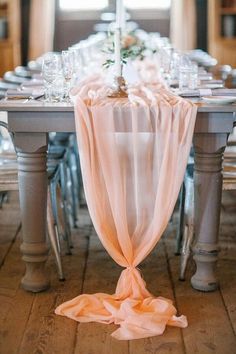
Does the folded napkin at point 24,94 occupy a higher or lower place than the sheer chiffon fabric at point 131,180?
higher

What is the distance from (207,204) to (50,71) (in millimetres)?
947

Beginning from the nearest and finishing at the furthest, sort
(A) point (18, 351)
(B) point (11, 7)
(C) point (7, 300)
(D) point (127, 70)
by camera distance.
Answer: (A) point (18, 351)
(C) point (7, 300)
(D) point (127, 70)
(B) point (11, 7)

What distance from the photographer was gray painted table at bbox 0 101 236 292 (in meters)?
2.64

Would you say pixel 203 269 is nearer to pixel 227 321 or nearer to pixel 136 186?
pixel 227 321

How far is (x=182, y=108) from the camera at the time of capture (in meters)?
2.59

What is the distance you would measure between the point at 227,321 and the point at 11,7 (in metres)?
6.78

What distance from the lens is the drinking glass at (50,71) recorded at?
2.88 metres

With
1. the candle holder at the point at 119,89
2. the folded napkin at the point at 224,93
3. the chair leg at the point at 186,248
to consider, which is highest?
the candle holder at the point at 119,89

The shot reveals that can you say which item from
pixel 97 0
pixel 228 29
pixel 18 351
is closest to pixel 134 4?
pixel 97 0

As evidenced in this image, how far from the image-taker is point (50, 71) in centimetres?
294

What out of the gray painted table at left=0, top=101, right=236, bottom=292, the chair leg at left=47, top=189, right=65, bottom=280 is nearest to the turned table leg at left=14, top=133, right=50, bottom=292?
the gray painted table at left=0, top=101, right=236, bottom=292

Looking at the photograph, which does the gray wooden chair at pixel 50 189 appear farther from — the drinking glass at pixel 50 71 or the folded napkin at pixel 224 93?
the folded napkin at pixel 224 93

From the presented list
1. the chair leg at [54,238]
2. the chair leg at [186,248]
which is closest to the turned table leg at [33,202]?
the chair leg at [54,238]

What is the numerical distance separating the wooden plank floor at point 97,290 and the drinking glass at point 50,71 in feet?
Answer: 2.92
